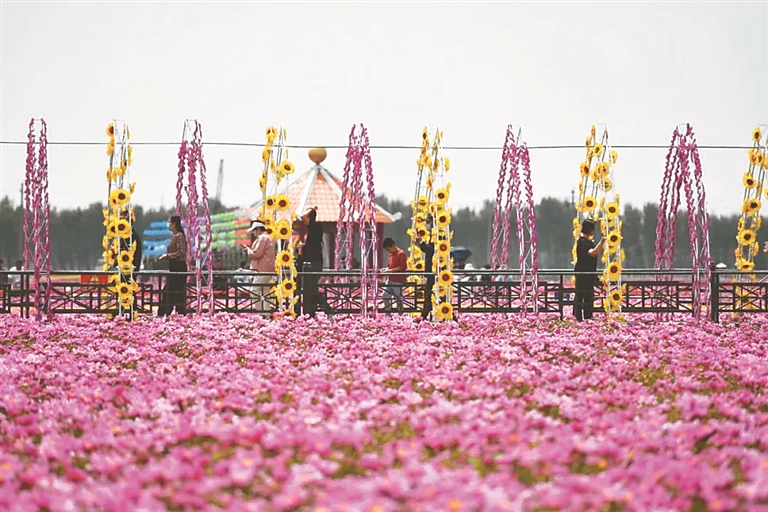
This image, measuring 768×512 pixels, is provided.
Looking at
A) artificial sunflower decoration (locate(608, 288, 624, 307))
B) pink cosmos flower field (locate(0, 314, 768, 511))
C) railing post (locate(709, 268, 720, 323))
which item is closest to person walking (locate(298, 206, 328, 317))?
pink cosmos flower field (locate(0, 314, 768, 511))

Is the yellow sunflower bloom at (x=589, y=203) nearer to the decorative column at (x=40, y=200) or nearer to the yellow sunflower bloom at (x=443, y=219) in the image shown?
the yellow sunflower bloom at (x=443, y=219)

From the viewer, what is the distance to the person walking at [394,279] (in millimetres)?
15930

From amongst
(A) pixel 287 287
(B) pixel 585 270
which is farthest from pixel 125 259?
(B) pixel 585 270

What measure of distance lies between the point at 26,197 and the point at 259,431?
11.8 metres

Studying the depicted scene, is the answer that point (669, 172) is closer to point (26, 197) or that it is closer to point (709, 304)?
point (709, 304)

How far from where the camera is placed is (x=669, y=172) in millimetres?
16828

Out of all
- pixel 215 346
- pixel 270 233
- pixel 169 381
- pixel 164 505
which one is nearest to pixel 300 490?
pixel 164 505

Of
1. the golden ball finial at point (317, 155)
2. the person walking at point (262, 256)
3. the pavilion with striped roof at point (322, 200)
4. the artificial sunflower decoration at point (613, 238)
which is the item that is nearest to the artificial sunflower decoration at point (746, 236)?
the artificial sunflower decoration at point (613, 238)

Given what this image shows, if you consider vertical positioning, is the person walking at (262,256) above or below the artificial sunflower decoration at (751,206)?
below

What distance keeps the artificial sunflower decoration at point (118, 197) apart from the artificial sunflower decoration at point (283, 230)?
256cm

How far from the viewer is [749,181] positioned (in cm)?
1728

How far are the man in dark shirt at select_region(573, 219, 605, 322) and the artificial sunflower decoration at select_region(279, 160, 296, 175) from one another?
474 cm

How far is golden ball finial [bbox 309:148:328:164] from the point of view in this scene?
112ft

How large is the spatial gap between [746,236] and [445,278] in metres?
6.01
